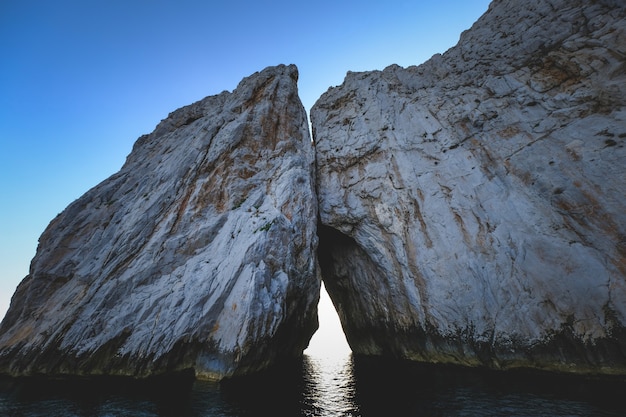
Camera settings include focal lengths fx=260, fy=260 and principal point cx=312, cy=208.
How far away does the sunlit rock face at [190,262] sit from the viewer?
1326cm

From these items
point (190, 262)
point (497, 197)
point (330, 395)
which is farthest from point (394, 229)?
point (190, 262)

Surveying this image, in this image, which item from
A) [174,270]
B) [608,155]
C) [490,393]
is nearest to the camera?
[490,393]

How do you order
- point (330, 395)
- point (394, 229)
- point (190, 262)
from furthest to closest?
point (394, 229) → point (190, 262) → point (330, 395)

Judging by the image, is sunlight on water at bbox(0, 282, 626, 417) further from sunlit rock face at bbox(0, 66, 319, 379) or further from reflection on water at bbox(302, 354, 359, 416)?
sunlit rock face at bbox(0, 66, 319, 379)

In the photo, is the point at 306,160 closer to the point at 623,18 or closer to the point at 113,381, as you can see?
the point at 113,381

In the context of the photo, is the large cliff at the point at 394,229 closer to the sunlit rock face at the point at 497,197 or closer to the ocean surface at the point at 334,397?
the sunlit rock face at the point at 497,197

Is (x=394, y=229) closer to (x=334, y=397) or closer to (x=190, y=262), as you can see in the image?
(x=334, y=397)

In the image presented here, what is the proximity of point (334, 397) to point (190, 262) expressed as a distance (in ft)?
35.6

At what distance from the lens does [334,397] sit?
10539mm

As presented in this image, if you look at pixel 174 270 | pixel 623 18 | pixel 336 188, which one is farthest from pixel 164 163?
pixel 623 18

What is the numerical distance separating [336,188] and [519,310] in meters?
13.5

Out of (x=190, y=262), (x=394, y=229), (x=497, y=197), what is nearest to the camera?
(x=497, y=197)

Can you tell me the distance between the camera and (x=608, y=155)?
38.3 ft

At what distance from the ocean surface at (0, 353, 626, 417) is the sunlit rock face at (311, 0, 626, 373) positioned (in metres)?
2.71
